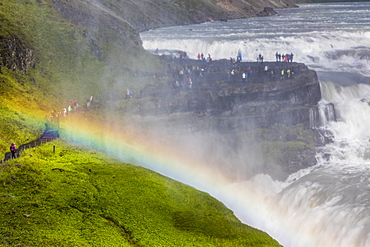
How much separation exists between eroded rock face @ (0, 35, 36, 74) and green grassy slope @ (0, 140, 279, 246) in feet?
89.4

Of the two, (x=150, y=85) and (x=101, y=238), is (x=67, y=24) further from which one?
(x=101, y=238)

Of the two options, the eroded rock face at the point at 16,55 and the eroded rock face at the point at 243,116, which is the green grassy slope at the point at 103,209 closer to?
the eroded rock face at the point at 243,116

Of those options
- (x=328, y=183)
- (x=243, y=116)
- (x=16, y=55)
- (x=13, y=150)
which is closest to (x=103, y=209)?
(x=13, y=150)

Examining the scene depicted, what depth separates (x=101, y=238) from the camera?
29500 mm

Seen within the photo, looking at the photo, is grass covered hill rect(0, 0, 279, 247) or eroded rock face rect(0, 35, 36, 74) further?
eroded rock face rect(0, 35, 36, 74)

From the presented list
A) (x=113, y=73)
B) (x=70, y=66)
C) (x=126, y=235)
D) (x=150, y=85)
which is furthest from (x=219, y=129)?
(x=126, y=235)

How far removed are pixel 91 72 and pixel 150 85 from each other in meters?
9.01

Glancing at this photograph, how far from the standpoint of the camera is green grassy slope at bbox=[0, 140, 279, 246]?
97.3 ft

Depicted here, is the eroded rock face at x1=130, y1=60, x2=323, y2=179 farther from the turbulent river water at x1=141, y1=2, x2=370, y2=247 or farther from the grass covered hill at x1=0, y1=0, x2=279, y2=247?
the grass covered hill at x1=0, y1=0, x2=279, y2=247

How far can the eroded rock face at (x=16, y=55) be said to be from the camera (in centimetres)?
6725

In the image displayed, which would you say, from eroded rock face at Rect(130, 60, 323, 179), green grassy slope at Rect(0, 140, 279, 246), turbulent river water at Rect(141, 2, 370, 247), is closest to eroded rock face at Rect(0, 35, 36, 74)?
eroded rock face at Rect(130, 60, 323, 179)

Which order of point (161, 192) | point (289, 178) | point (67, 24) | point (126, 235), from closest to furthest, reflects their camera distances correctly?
point (126, 235) < point (161, 192) < point (289, 178) < point (67, 24)

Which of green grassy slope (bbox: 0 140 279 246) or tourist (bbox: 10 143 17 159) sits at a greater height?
tourist (bbox: 10 143 17 159)

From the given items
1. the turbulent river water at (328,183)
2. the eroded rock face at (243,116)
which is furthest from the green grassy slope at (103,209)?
the eroded rock face at (243,116)
